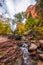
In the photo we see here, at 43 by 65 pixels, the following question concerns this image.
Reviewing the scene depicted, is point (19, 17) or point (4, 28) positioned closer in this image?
point (4, 28)

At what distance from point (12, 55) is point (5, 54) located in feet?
3.73

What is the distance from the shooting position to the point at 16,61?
51.9ft

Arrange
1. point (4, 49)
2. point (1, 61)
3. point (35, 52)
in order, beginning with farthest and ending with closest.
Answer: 1. point (35, 52)
2. point (4, 49)
3. point (1, 61)

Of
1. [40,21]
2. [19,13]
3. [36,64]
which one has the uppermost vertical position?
[19,13]

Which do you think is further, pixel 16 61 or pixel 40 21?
pixel 40 21

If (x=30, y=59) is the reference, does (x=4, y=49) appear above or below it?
above

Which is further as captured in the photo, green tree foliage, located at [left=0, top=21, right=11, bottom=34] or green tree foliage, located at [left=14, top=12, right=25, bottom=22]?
green tree foliage, located at [left=14, top=12, right=25, bottom=22]

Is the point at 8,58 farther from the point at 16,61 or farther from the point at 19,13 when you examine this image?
the point at 19,13

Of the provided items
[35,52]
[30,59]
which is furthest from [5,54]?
[35,52]

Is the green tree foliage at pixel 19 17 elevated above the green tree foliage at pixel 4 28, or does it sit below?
above

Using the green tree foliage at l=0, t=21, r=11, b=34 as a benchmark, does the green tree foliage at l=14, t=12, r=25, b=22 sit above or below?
above

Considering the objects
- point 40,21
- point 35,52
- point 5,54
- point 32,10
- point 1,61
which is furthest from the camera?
point 32,10

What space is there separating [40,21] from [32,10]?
18744 mm

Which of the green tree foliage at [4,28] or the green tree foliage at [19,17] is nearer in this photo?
the green tree foliage at [4,28]
